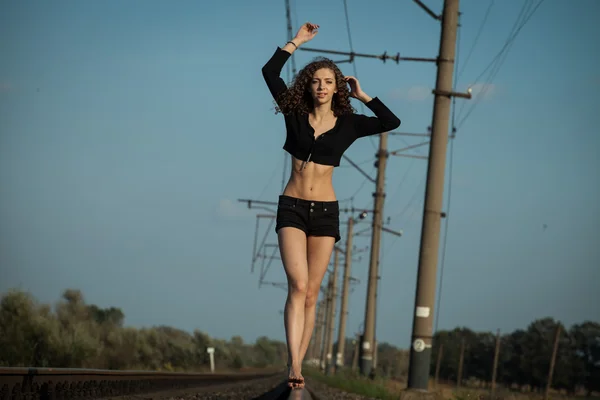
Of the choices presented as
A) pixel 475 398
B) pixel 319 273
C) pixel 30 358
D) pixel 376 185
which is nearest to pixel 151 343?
pixel 376 185

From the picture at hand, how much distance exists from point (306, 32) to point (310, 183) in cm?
131

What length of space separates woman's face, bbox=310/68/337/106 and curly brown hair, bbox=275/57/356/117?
0.16ft

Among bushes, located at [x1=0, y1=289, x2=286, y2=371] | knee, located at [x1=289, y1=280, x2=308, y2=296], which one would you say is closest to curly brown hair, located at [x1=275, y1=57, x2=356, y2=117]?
knee, located at [x1=289, y1=280, x2=308, y2=296]

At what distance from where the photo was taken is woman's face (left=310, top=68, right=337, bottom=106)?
23.4ft

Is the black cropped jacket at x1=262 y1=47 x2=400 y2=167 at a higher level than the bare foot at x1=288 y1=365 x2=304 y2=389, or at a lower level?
higher

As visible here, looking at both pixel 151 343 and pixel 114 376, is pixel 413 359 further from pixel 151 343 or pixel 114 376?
pixel 151 343

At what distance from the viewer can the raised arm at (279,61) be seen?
7.37m

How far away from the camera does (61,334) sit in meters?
31.1

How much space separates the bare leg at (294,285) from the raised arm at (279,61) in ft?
3.64

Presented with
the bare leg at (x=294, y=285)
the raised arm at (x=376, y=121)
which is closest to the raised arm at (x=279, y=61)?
the raised arm at (x=376, y=121)

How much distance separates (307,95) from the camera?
731cm

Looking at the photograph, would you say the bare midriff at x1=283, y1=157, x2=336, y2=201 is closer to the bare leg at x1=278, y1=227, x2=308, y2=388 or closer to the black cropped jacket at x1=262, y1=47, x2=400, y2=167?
the black cropped jacket at x1=262, y1=47, x2=400, y2=167

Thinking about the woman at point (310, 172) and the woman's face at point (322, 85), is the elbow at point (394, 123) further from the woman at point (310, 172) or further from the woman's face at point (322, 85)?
the woman's face at point (322, 85)

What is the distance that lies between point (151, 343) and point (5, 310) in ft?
95.3
